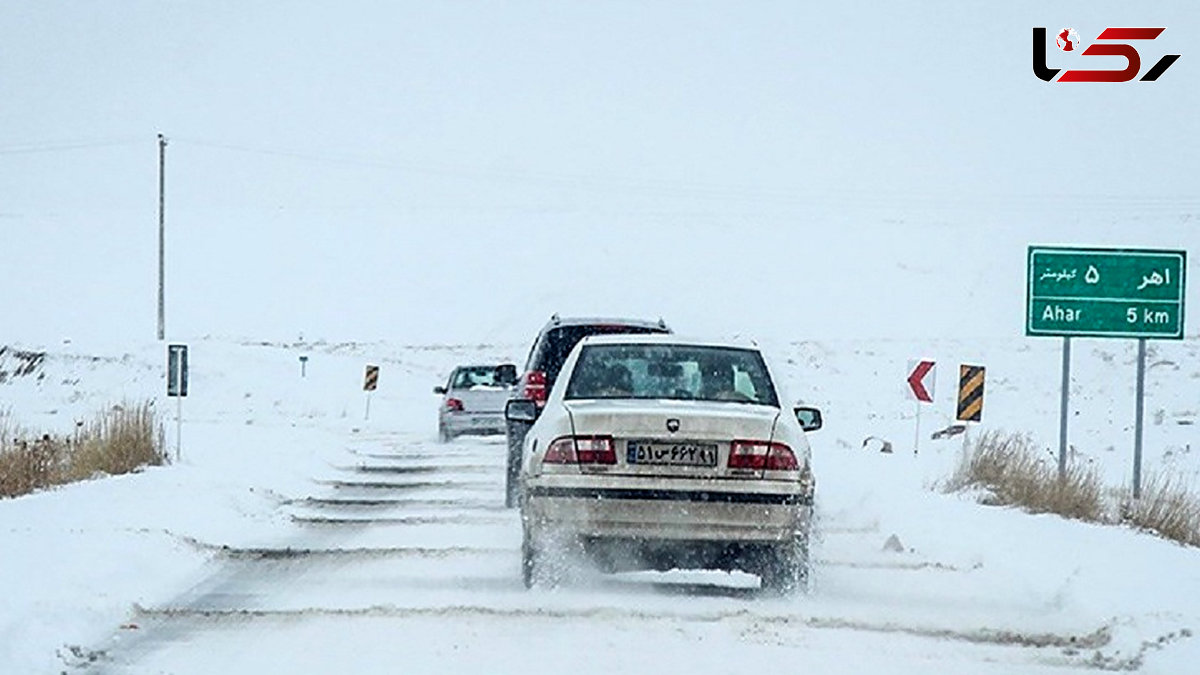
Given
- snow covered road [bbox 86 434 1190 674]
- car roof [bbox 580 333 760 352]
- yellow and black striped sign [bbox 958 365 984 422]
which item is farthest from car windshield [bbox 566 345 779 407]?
yellow and black striped sign [bbox 958 365 984 422]

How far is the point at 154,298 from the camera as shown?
97188 mm

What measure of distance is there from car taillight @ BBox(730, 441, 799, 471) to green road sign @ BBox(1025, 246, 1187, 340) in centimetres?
884

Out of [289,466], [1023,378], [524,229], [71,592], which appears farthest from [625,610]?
[524,229]

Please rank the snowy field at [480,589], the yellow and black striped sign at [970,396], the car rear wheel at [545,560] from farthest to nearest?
1. the yellow and black striped sign at [970,396]
2. the car rear wheel at [545,560]
3. the snowy field at [480,589]

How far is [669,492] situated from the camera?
10305 millimetres

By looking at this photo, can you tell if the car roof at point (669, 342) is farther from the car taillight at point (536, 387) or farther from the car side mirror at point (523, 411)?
the car taillight at point (536, 387)

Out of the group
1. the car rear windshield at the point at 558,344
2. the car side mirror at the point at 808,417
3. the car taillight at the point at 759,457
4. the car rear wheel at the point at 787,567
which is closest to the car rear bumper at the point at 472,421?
the car rear windshield at the point at 558,344

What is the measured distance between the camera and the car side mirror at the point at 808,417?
12664 millimetres

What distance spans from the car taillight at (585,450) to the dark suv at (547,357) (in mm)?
5517

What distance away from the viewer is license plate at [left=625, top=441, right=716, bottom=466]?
10383mm

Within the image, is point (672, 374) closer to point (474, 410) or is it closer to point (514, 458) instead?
point (514, 458)

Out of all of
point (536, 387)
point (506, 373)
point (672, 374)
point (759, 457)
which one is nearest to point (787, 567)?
point (759, 457)

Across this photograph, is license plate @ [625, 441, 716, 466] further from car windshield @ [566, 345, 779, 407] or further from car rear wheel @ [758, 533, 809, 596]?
car windshield @ [566, 345, 779, 407]

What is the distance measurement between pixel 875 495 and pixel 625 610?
8.13 meters
